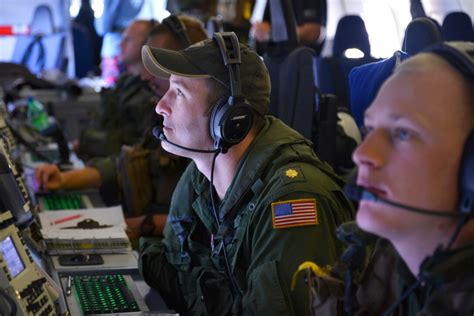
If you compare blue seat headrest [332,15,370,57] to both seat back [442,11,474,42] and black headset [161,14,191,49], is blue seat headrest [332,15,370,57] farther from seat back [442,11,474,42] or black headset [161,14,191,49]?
black headset [161,14,191,49]

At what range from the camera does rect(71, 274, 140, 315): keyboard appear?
6.33 ft

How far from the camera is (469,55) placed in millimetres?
1157

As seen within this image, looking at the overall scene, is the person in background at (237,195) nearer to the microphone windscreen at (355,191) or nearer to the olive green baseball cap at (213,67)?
the olive green baseball cap at (213,67)

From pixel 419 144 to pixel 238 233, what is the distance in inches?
32.9

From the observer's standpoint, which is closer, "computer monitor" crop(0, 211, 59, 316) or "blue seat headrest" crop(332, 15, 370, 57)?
"computer monitor" crop(0, 211, 59, 316)

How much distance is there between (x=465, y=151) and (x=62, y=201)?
230 centimetres

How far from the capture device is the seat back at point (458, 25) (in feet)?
9.31

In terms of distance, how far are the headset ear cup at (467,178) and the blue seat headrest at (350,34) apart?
1.72m

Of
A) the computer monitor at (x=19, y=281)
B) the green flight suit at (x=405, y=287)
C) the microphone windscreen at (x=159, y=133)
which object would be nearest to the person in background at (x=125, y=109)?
the microphone windscreen at (x=159, y=133)

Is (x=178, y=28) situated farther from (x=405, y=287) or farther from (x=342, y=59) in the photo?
(x=405, y=287)

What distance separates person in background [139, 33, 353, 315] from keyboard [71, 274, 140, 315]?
0.10m

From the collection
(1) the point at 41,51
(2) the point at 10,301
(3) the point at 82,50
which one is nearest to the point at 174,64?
(2) the point at 10,301

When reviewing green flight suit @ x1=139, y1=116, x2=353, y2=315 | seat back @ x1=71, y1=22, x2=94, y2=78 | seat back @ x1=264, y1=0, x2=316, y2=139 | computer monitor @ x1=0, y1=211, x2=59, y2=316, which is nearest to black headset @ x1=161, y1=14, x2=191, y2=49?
seat back @ x1=264, y1=0, x2=316, y2=139

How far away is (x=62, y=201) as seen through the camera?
10.4 feet
